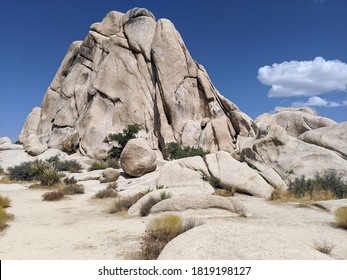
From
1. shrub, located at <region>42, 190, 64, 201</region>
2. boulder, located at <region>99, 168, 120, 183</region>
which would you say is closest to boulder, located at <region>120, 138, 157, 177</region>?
boulder, located at <region>99, 168, 120, 183</region>

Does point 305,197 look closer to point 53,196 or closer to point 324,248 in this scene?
point 324,248

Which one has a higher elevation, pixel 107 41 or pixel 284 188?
pixel 107 41

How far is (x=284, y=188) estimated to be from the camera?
1413 centimetres

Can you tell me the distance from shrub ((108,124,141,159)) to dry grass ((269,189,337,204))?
19.3 m

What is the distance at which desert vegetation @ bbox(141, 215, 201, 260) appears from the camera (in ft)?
19.4

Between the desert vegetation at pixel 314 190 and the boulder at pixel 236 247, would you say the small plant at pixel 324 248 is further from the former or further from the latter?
the desert vegetation at pixel 314 190

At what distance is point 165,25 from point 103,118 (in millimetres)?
12599

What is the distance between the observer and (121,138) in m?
30.5

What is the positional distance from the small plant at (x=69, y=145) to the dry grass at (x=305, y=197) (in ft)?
85.8

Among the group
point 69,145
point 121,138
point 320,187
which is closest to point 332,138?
point 320,187

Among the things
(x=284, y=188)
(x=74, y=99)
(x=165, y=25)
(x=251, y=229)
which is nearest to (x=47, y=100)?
(x=74, y=99)

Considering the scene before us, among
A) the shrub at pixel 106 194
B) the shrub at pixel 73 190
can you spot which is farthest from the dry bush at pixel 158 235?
the shrub at pixel 73 190

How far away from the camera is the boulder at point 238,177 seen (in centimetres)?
1362
